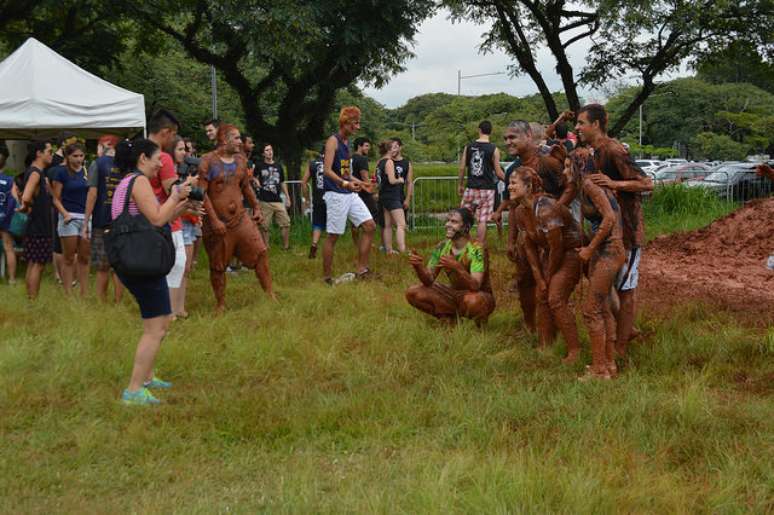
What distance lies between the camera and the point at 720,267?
34.7 feet

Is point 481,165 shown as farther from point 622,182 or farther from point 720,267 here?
point 622,182

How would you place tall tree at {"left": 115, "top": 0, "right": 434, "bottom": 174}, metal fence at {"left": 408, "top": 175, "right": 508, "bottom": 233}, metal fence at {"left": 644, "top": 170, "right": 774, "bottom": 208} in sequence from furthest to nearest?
metal fence at {"left": 644, "top": 170, "right": 774, "bottom": 208}
metal fence at {"left": 408, "top": 175, "right": 508, "bottom": 233}
tall tree at {"left": 115, "top": 0, "right": 434, "bottom": 174}

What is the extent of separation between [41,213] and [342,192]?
345cm

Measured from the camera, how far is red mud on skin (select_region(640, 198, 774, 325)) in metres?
8.02

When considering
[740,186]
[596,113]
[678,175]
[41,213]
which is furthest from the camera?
[678,175]

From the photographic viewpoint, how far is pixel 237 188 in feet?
26.1

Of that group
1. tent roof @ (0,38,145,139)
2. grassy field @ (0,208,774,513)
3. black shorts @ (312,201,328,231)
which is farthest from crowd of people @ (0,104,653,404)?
black shorts @ (312,201,328,231)

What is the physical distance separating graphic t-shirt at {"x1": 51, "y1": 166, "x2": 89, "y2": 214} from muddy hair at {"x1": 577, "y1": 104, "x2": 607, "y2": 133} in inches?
214

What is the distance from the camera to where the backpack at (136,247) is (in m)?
5.01

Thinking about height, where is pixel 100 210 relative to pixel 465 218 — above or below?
above

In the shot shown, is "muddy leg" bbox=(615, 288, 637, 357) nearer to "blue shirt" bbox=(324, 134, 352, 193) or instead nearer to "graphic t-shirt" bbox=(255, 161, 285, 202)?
"blue shirt" bbox=(324, 134, 352, 193)

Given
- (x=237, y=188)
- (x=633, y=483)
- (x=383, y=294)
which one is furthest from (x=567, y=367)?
(x=237, y=188)

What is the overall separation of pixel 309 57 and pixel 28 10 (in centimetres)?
673

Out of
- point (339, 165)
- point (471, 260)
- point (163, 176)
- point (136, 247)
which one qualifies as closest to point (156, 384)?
point (136, 247)
